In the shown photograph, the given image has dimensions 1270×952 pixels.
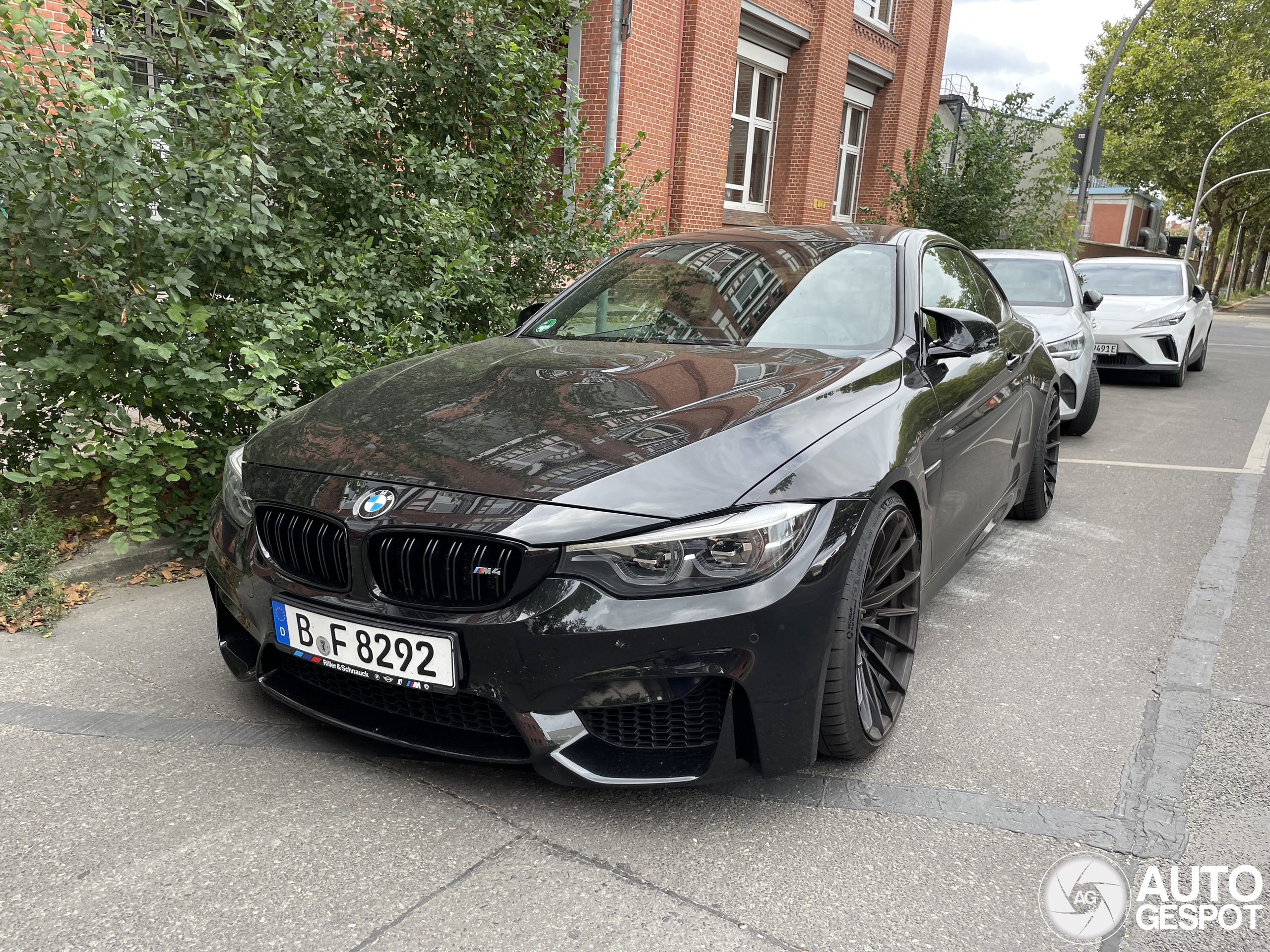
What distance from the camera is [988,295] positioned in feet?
15.1

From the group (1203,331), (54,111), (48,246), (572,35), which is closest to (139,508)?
(48,246)

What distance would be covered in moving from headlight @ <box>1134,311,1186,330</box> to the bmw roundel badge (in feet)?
37.4

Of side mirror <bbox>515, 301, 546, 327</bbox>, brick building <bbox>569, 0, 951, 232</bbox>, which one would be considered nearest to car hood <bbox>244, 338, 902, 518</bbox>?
side mirror <bbox>515, 301, 546, 327</bbox>

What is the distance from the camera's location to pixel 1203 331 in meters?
13.4

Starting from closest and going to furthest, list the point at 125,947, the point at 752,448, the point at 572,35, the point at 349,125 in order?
1. the point at 125,947
2. the point at 752,448
3. the point at 349,125
4. the point at 572,35

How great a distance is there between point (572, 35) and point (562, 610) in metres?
11.2

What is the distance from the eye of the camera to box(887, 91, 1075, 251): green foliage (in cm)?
1394

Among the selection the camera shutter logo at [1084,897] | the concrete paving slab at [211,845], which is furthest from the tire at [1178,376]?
the concrete paving slab at [211,845]

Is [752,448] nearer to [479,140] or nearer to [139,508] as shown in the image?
[139,508]

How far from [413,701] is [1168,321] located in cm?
1149

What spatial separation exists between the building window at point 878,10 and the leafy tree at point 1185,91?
25221 mm

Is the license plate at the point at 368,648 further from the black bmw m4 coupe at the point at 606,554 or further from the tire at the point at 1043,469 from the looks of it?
the tire at the point at 1043,469

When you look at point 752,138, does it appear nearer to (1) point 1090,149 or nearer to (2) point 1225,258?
(1) point 1090,149

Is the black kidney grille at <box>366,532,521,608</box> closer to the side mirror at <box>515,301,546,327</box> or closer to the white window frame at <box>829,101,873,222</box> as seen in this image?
the side mirror at <box>515,301,546,327</box>
